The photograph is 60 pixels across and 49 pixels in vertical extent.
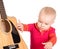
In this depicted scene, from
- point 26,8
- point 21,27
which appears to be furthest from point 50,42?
point 26,8

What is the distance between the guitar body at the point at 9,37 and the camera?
1234mm

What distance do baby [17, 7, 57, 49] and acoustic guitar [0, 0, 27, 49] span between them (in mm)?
68

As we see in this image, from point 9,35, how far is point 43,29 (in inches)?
9.0

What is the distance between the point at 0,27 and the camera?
1281mm

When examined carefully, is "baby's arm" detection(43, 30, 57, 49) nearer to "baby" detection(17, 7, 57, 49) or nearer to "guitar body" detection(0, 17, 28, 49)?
"baby" detection(17, 7, 57, 49)

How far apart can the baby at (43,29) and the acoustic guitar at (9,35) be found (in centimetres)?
7

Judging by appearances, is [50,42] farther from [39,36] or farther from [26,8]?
[26,8]

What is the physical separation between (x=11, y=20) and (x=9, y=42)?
16 centimetres

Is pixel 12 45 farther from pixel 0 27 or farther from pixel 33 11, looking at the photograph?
pixel 33 11

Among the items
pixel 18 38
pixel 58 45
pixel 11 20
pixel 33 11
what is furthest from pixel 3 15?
pixel 58 45

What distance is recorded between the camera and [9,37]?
1266mm

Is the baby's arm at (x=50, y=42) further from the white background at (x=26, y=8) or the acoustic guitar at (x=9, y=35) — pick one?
the white background at (x=26, y=8)

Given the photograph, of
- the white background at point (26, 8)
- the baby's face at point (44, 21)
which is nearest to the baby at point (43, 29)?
the baby's face at point (44, 21)

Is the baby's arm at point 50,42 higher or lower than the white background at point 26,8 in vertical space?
lower
